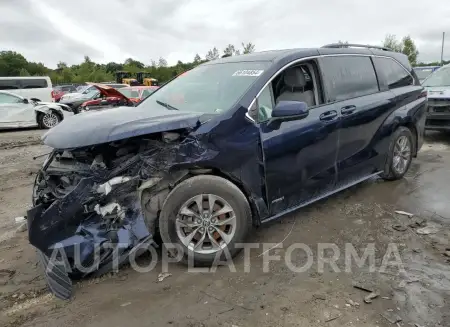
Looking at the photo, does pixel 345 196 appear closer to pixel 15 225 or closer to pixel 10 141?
Result: pixel 15 225

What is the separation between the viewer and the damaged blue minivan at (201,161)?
3.08 m

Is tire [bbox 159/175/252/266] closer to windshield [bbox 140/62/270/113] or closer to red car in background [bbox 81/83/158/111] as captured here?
windshield [bbox 140/62/270/113]

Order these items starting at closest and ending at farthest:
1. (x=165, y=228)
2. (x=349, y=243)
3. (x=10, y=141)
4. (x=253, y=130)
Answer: (x=165, y=228), (x=253, y=130), (x=349, y=243), (x=10, y=141)

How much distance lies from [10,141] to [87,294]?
981cm

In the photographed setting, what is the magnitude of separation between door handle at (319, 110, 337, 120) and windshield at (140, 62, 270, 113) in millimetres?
793

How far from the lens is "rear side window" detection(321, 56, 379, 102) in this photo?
4.30 meters

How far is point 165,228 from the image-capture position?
10.8ft

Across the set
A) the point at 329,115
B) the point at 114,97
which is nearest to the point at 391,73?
the point at 329,115

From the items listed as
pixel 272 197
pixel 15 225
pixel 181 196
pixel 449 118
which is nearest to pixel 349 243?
pixel 272 197

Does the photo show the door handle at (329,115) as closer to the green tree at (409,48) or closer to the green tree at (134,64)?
the green tree at (409,48)

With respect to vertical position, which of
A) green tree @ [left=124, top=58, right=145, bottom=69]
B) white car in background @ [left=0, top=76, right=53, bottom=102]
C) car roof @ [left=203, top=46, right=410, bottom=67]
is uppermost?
green tree @ [left=124, top=58, right=145, bottom=69]

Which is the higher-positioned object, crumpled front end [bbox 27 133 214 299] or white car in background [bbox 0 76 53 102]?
white car in background [bbox 0 76 53 102]

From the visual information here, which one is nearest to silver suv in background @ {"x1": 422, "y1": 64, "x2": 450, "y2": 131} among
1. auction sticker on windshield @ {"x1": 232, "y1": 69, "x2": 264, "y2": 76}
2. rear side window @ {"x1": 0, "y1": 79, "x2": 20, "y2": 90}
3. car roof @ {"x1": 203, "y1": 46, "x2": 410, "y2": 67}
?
car roof @ {"x1": 203, "y1": 46, "x2": 410, "y2": 67}

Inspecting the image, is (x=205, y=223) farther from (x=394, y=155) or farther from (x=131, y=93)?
(x=131, y=93)
